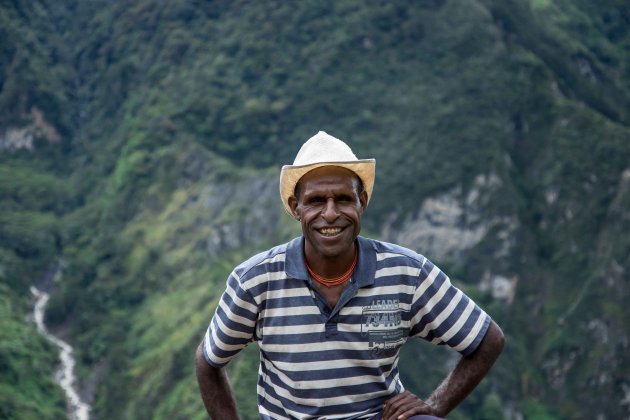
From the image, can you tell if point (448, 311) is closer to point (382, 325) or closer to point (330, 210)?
point (382, 325)

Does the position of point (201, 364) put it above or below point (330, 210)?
below

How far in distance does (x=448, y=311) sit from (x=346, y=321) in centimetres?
42

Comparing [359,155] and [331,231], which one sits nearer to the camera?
[331,231]

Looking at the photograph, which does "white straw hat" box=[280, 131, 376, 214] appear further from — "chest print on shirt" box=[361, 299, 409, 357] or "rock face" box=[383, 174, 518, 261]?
"rock face" box=[383, 174, 518, 261]

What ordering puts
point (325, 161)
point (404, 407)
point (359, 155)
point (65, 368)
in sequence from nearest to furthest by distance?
point (404, 407) → point (325, 161) → point (65, 368) → point (359, 155)

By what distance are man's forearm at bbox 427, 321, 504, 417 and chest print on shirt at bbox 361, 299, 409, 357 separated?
0.91 feet

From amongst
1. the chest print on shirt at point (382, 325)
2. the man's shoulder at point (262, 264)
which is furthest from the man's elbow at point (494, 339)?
the man's shoulder at point (262, 264)

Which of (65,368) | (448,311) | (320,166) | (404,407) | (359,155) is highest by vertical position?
(320,166)

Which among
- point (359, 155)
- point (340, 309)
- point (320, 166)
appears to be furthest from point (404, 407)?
point (359, 155)

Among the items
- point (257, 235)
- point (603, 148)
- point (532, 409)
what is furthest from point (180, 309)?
point (603, 148)

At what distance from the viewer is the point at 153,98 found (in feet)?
293

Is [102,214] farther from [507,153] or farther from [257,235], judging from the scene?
[507,153]

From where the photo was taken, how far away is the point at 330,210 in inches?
202

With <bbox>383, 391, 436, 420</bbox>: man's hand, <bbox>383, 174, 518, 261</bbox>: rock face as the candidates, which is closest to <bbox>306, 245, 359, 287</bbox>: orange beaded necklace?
<bbox>383, 391, 436, 420</bbox>: man's hand
